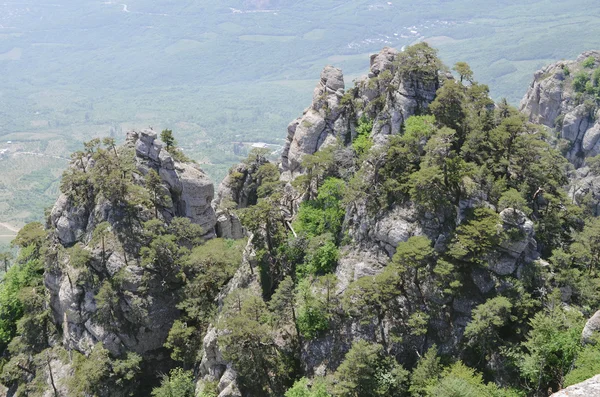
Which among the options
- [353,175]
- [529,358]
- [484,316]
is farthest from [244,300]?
[529,358]

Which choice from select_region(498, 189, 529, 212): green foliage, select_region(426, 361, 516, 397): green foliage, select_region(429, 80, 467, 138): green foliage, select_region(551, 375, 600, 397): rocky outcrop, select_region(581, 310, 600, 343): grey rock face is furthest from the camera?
select_region(429, 80, 467, 138): green foliage

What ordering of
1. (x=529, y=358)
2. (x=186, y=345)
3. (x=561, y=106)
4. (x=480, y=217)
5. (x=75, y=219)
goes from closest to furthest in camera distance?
(x=529, y=358) < (x=480, y=217) < (x=186, y=345) < (x=75, y=219) < (x=561, y=106)

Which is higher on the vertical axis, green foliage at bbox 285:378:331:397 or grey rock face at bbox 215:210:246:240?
grey rock face at bbox 215:210:246:240

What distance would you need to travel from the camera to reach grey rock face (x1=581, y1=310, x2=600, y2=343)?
34.0 metres

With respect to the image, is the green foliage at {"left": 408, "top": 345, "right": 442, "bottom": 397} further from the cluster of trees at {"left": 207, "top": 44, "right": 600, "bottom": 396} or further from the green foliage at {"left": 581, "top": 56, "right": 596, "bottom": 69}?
the green foliage at {"left": 581, "top": 56, "right": 596, "bottom": 69}

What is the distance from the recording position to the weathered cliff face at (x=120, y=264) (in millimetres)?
49875

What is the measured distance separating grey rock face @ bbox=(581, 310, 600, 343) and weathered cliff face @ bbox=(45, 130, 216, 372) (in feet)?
116

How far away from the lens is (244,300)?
45031 mm

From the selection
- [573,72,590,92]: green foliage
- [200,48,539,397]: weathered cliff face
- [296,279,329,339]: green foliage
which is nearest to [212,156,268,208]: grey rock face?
[200,48,539,397]: weathered cliff face

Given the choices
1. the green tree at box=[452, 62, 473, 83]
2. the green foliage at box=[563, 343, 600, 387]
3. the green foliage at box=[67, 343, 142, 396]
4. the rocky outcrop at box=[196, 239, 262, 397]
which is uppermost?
the green tree at box=[452, 62, 473, 83]

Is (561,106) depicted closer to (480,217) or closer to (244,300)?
(480,217)

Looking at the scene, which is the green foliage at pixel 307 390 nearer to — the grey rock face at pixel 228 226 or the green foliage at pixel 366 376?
the green foliage at pixel 366 376

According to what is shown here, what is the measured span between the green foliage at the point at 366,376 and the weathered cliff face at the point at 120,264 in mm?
20807

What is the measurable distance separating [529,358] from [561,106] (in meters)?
75.7
